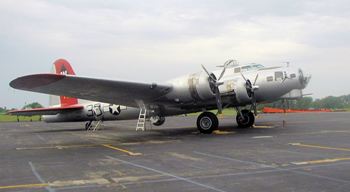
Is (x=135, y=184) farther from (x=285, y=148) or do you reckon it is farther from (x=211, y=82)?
(x=211, y=82)

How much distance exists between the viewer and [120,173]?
706cm

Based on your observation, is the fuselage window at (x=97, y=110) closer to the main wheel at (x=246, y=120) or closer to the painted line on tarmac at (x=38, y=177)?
the main wheel at (x=246, y=120)

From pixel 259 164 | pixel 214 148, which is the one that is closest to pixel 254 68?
pixel 214 148

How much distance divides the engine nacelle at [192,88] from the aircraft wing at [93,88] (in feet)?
1.43

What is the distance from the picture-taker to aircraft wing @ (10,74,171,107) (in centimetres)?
1170

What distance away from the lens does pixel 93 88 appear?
14406mm

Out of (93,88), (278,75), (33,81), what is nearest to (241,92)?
(278,75)

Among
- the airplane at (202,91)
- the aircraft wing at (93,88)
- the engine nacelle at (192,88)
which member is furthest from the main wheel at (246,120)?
the aircraft wing at (93,88)

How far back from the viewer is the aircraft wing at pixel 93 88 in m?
11.7

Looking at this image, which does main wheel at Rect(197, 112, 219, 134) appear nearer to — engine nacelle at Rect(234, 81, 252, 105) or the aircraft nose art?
engine nacelle at Rect(234, 81, 252, 105)

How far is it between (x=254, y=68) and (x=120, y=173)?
1104 centimetres

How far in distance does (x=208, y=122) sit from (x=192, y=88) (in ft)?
6.50

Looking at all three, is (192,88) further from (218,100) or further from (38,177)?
(38,177)

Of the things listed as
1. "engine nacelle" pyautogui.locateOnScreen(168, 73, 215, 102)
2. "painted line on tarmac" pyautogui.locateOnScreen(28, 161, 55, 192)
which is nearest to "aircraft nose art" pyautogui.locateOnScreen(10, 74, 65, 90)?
"painted line on tarmac" pyautogui.locateOnScreen(28, 161, 55, 192)
